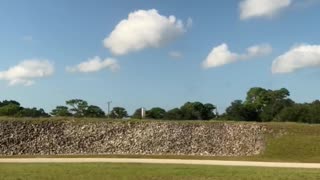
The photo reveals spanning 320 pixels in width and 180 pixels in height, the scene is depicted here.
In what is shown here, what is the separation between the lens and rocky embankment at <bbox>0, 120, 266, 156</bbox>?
4125 centimetres

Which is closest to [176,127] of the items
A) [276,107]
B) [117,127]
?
[117,127]

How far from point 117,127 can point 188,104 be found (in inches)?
2228

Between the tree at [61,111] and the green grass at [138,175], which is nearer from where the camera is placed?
the green grass at [138,175]

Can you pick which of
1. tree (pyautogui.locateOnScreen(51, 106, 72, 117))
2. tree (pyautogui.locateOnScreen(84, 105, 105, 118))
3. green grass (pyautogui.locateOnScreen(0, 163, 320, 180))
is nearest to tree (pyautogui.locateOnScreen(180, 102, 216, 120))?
tree (pyautogui.locateOnScreen(84, 105, 105, 118))

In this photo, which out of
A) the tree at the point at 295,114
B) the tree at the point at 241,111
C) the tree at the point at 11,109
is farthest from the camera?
the tree at the point at 241,111

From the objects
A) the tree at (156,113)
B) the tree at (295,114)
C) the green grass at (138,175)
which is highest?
the tree at (156,113)

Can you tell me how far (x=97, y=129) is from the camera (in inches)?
1720

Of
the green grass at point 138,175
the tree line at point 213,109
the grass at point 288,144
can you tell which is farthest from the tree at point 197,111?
the green grass at point 138,175

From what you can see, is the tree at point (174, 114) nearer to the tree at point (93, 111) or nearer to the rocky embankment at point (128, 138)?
the tree at point (93, 111)

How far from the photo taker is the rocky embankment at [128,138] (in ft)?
135

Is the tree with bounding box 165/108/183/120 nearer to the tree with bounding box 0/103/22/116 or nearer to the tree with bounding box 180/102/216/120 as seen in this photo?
the tree with bounding box 180/102/216/120

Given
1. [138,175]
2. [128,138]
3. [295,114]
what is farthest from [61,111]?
[138,175]

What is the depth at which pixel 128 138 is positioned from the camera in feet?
141

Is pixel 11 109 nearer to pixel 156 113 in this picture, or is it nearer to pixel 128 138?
pixel 156 113
